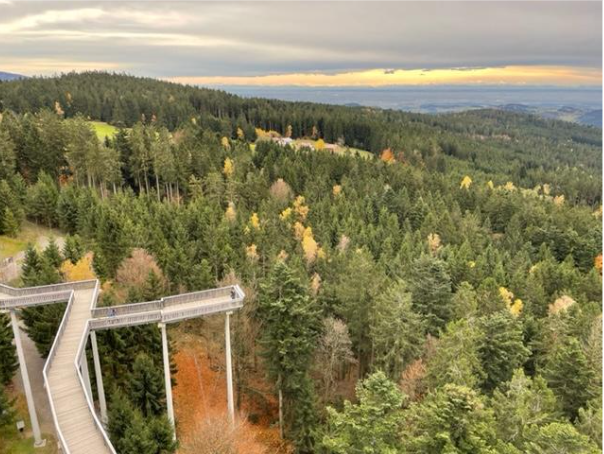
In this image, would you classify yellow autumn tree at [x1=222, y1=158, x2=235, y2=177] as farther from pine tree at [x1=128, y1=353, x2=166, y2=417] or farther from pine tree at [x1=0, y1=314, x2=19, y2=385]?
pine tree at [x1=128, y1=353, x2=166, y2=417]

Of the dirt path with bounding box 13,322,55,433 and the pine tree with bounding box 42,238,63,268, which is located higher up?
the pine tree with bounding box 42,238,63,268

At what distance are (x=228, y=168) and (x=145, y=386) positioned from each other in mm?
60117

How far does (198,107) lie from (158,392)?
157616mm

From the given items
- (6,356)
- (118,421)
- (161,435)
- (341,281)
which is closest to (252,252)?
(341,281)

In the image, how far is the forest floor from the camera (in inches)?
1140

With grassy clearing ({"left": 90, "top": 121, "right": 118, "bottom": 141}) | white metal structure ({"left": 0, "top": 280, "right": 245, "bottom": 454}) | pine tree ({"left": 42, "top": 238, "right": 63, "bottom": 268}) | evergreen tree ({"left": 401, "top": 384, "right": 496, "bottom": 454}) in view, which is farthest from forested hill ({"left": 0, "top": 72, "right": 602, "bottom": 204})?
evergreen tree ({"left": 401, "top": 384, "right": 496, "bottom": 454})

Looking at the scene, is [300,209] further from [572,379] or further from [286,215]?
[572,379]

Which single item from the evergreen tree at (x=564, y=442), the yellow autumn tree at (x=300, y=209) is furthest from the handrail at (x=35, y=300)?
the yellow autumn tree at (x=300, y=209)

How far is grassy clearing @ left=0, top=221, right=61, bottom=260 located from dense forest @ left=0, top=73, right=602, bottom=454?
1.48 metres

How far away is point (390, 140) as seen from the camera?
150500 millimetres

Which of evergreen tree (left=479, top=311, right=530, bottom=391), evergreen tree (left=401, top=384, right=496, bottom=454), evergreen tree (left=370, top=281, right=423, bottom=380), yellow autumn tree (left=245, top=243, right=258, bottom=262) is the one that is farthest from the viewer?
yellow autumn tree (left=245, top=243, right=258, bottom=262)

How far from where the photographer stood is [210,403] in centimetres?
3559

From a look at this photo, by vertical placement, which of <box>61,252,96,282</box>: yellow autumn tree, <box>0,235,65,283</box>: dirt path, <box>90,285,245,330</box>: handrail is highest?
<box>90,285,245,330</box>: handrail

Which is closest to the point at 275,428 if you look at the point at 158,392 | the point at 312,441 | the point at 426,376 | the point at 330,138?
the point at 312,441
